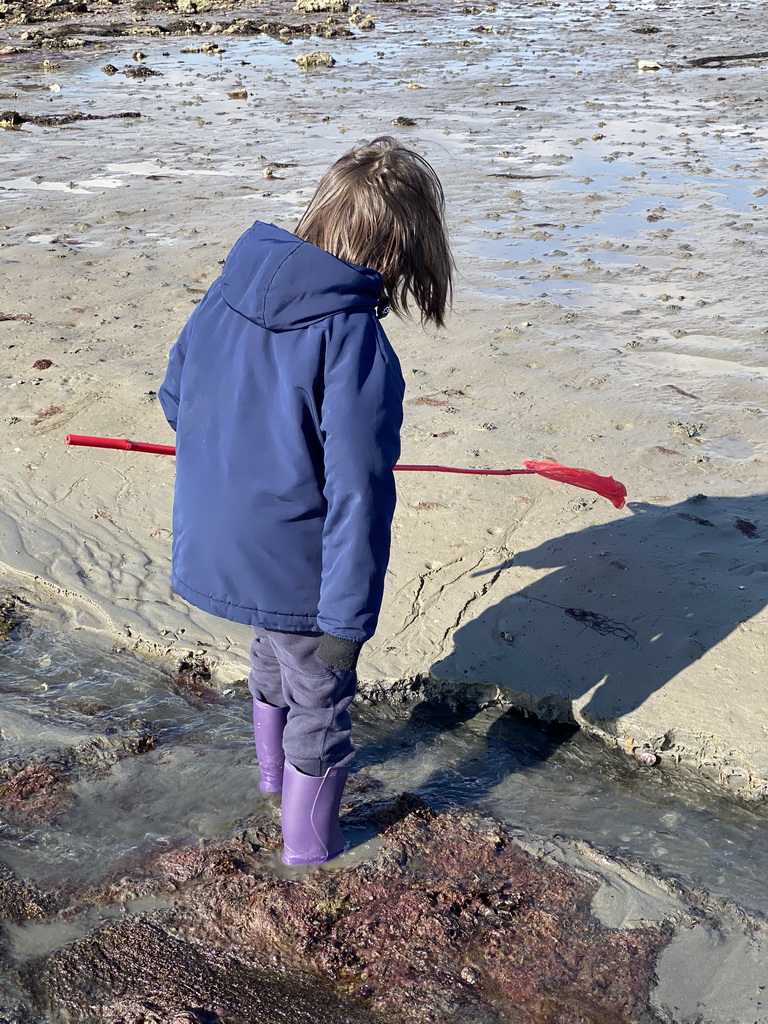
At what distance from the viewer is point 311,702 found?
6.95 feet

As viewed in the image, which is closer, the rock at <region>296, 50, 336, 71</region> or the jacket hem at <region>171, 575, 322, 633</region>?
the jacket hem at <region>171, 575, 322, 633</region>

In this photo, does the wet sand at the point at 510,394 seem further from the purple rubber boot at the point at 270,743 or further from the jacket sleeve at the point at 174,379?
the jacket sleeve at the point at 174,379

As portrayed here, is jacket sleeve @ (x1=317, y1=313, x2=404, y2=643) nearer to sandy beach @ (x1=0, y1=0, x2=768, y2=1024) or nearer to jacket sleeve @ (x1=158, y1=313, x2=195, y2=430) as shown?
jacket sleeve @ (x1=158, y1=313, x2=195, y2=430)

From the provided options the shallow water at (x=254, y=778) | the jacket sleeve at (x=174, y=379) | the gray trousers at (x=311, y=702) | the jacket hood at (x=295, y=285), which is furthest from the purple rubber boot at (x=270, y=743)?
the jacket hood at (x=295, y=285)

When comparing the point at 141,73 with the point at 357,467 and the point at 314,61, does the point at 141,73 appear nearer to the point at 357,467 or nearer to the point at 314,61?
the point at 314,61

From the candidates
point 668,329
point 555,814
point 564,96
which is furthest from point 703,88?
point 555,814

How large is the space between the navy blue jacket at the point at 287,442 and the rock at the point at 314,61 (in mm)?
14292

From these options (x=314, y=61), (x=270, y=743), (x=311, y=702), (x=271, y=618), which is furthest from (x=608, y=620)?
(x=314, y=61)

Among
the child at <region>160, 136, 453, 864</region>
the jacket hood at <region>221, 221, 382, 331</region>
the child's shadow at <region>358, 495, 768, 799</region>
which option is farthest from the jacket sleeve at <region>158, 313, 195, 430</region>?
the child's shadow at <region>358, 495, 768, 799</region>

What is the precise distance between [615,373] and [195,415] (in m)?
3.17

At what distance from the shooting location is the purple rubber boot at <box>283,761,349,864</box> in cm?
221

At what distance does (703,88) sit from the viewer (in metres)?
12.5

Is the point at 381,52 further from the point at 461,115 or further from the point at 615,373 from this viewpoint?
the point at 615,373

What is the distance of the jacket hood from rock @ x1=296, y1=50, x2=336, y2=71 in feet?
47.1
